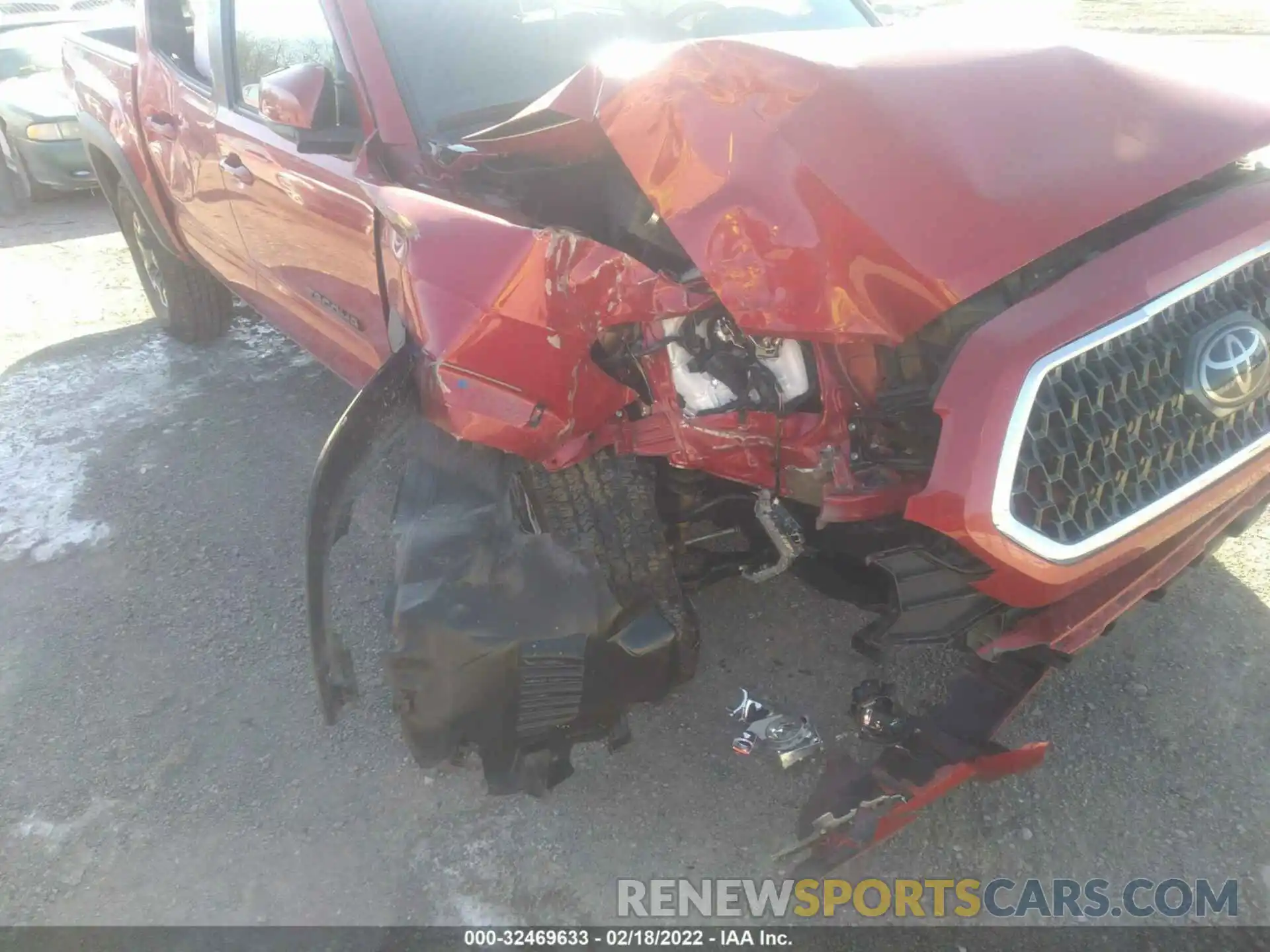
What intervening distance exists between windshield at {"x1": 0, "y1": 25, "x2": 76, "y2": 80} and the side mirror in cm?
676

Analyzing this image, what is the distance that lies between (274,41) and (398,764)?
227 centimetres

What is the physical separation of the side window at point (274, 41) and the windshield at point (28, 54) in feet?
19.3

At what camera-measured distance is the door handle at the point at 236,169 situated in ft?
9.68

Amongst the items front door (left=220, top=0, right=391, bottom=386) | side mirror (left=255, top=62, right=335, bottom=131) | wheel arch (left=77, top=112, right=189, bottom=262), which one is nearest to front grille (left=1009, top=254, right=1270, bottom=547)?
front door (left=220, top=0, right=391, bottom=386)

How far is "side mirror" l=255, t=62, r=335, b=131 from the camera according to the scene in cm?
230

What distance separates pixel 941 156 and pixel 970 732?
3.64 ft

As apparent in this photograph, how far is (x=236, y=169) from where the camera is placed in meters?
3.02

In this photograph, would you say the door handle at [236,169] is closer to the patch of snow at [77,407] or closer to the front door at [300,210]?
the front door at [300,210]

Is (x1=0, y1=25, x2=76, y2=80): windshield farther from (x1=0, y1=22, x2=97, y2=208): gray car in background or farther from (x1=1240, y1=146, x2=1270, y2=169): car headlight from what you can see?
(x1=1240, y1=146, x2=1270, y2=169): car headlight

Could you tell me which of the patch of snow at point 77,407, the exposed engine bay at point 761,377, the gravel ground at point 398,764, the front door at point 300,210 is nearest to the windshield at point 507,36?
the front door at point 300,210

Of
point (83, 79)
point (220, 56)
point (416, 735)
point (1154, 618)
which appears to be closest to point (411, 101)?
point (220, 56)

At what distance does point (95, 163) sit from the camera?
180 inches

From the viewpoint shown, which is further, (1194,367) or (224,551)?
(224,551)

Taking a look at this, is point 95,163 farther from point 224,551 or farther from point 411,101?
point 411,101
